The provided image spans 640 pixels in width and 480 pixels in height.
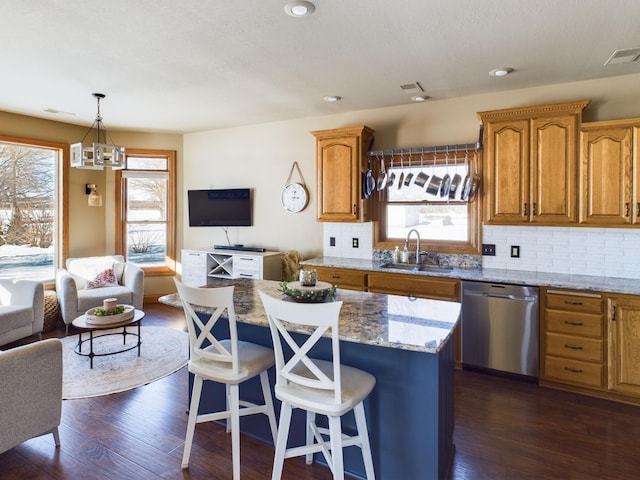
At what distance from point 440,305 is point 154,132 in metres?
5.46

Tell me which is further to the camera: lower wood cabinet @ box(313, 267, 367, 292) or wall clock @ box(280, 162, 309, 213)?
wall clock @ box(280, 162, 309, 213)

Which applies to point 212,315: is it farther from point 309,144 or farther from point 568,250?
point 309,144

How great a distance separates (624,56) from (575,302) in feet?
6.54

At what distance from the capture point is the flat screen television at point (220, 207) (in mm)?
5680

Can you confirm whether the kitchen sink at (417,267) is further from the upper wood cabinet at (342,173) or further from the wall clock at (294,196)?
the wall clock at (294,196)

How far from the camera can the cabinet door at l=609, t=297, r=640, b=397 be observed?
116 inches

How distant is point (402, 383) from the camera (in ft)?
6.52

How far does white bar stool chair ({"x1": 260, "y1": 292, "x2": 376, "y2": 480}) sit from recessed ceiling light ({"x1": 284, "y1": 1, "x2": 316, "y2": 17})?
68.8 inches

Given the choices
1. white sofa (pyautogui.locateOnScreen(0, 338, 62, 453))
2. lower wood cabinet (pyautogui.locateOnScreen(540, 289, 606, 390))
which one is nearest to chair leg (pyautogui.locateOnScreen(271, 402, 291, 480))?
white sofa (pyautogui.locateOnScreen(0, 338, 62, 453))

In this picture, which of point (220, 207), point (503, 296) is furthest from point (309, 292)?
point (220, 207)

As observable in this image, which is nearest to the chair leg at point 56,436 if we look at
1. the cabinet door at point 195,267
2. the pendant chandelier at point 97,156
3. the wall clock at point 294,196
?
the pendant chandelier at point 97,156

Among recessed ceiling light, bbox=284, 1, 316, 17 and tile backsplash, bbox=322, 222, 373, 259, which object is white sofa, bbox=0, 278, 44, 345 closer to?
tile backsplash, bbox=322, 222, 373, 259

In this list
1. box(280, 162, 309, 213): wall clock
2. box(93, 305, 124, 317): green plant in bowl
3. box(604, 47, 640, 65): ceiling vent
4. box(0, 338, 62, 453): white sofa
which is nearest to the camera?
box(0, 338, 62, 453): white sofa

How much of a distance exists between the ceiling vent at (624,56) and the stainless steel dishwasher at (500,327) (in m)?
1.95
